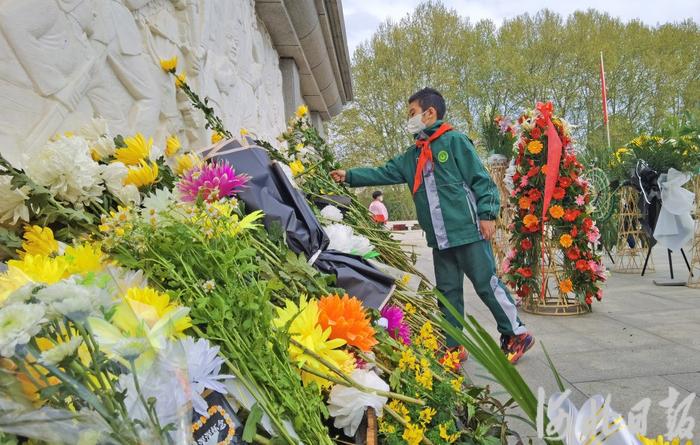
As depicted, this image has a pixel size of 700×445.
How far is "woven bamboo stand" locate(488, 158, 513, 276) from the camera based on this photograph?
5.65m

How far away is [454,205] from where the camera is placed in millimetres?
2992

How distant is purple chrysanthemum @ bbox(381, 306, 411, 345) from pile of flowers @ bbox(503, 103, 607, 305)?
3279mm

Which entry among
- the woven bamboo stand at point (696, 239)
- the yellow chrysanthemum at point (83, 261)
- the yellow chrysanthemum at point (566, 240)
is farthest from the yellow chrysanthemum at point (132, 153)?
the woven bamboo stand at point (696, 239)

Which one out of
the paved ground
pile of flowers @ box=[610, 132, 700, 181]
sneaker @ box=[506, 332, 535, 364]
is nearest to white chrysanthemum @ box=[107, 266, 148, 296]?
the paved ground

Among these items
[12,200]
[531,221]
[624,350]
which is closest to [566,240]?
[531,221]

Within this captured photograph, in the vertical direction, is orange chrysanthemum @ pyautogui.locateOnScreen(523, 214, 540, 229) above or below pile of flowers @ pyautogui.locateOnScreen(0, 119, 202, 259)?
below

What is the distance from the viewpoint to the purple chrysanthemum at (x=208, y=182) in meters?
1.33

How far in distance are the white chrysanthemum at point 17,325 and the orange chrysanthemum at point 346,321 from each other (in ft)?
2.25

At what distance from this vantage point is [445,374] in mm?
1530

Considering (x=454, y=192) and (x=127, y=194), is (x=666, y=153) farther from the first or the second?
(x=127, y=194)

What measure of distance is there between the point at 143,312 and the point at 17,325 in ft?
0.92

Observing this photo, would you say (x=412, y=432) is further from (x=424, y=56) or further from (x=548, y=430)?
(x=424, y=56)

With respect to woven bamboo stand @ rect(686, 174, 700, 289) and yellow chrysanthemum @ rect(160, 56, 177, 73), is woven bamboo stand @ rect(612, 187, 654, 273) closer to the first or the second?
woven bamboo stand @ rect(686, 174, 700, 289)

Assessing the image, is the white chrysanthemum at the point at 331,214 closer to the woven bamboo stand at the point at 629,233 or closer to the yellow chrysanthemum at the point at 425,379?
the yellow chrysanthemum at the point at 425,379
